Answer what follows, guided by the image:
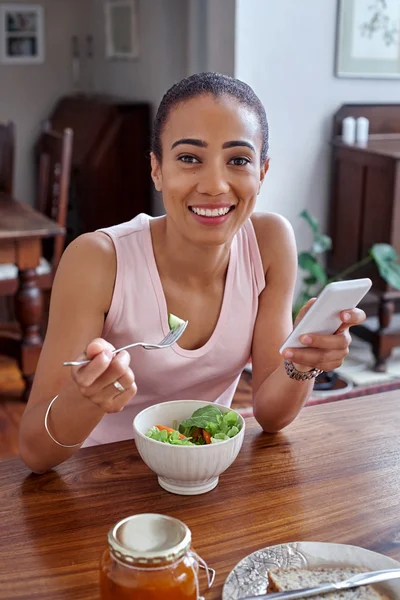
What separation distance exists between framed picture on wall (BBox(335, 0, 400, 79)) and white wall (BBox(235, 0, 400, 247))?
44mm

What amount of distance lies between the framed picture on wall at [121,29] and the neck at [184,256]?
3.46 metres

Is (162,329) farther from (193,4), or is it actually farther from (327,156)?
(193,4)

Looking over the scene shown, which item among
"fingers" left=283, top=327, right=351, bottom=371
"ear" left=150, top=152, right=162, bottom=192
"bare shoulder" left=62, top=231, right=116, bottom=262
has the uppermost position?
"ear" left=150, top=152, right=162, bottom=192

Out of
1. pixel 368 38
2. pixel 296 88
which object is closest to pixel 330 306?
pixel 296 88

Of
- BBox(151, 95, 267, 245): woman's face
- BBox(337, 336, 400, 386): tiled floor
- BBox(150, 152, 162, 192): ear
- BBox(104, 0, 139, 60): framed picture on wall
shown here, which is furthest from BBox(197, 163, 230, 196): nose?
BBox(104, 0, 139, 60): framed picture on wall

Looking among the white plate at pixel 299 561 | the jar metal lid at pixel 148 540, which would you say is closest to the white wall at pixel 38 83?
the white plate at pixel 299 561

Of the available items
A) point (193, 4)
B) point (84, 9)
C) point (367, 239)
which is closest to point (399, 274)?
point (367, 239)

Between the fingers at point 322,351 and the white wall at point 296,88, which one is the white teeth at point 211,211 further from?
the white wall at point 296,88

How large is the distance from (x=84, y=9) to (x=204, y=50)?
1.80 meters

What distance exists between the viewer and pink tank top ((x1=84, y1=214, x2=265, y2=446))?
1.28m

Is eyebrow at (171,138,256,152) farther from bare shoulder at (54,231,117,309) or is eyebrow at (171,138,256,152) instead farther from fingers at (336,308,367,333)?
fingers at (336,308,367,333)

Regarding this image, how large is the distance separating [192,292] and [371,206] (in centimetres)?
234

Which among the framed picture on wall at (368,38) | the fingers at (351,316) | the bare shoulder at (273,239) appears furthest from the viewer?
the framed picture on wall at (368,38)

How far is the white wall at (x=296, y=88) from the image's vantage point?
339cm
